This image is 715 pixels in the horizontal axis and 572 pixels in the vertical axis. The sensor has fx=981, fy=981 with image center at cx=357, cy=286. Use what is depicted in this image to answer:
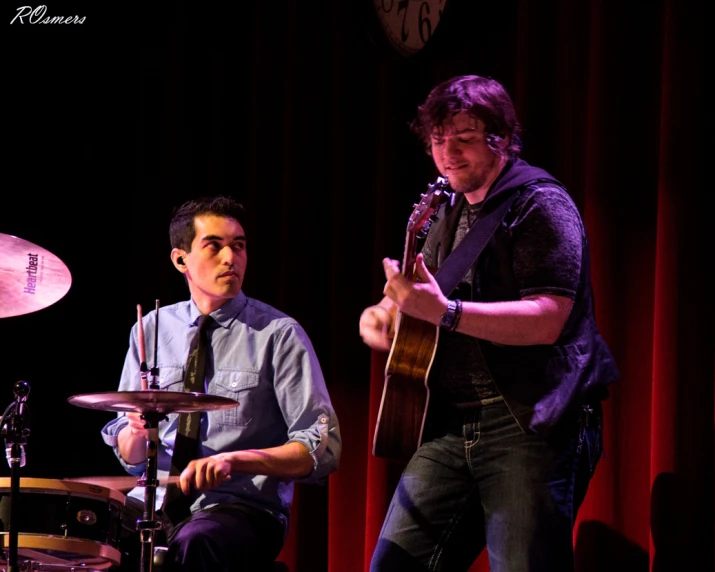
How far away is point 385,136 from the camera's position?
3.69m

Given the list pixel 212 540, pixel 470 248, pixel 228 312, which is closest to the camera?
pixel 470 248

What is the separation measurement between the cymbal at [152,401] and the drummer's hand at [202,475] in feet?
0.50

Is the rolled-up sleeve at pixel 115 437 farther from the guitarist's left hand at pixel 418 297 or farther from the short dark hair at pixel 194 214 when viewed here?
the guitarist's left hand at pixel 418 297

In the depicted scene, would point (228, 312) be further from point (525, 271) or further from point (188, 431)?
point (525, 271)

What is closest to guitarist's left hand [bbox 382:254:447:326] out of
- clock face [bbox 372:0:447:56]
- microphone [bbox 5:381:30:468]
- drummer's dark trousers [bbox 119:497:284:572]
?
drummer's dark trousers [bbox 119:497:284:572]

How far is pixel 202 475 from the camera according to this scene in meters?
2.62

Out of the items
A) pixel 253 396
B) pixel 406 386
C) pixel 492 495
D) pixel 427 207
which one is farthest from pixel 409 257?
pixel 253 396

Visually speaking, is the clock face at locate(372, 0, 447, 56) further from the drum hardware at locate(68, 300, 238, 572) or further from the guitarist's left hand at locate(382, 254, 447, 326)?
the drum hardware at locate(68, 300, 238, 572)

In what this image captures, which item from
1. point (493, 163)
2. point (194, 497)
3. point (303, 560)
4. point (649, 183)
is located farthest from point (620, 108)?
point (303, 560)

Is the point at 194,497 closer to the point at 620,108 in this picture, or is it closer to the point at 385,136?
the point at 385,136

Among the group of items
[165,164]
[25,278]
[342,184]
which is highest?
[165,164]

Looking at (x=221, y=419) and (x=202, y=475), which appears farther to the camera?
(x=221, y=419)

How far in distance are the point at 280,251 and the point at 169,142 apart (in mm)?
928

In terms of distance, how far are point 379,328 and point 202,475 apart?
614mm
